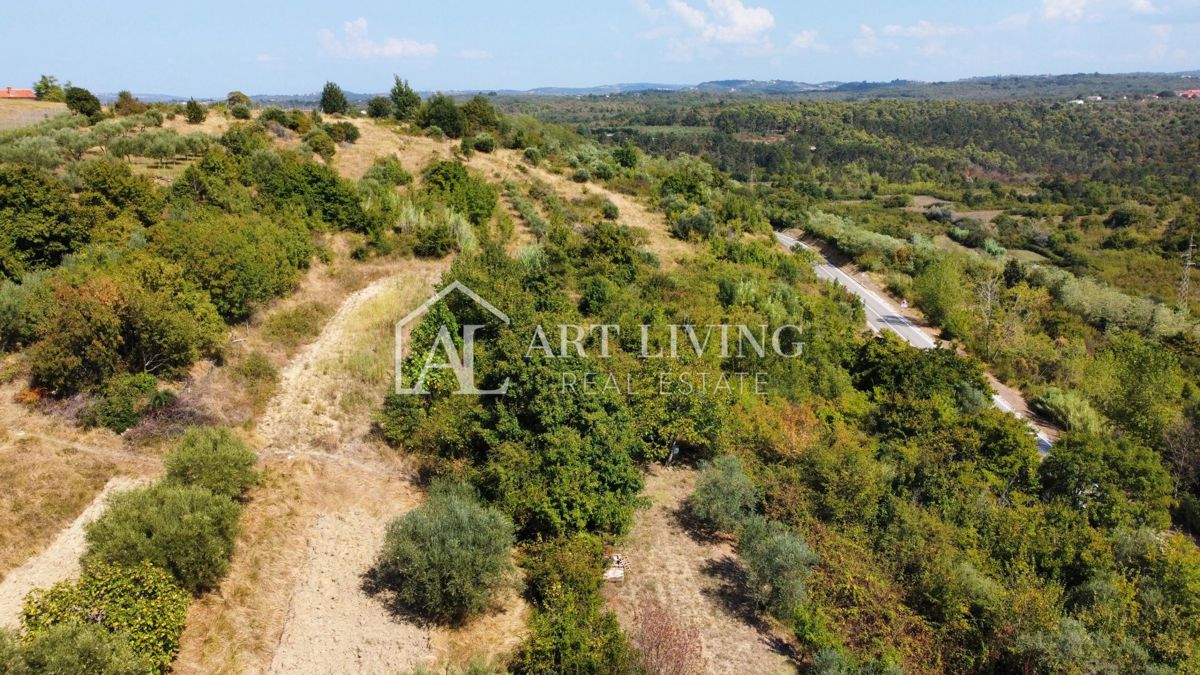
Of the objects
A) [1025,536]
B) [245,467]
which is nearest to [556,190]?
[245,467]

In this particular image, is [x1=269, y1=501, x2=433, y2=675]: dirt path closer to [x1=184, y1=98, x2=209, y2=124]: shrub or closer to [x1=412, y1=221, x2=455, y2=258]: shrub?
[x1=412, y1=221, x2=455, y2=258]: shrub

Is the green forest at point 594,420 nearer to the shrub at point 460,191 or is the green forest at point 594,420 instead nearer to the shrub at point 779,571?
the shrub at point 779,571

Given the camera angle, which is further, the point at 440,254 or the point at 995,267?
the point at 995,267

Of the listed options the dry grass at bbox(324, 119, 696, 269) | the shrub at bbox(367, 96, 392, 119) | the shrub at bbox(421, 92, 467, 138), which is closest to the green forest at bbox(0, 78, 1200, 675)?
the dry grass at bbox(324, 119, 696, 269)

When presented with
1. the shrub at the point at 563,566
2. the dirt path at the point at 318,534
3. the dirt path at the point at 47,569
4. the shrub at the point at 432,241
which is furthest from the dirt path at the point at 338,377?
the shrub at the point at 563,566

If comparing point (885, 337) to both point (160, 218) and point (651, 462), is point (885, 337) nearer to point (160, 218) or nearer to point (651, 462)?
point (651, 462)

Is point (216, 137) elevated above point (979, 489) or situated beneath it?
elevated above

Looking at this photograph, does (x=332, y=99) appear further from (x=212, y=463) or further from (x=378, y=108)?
(x=212, y=463)
